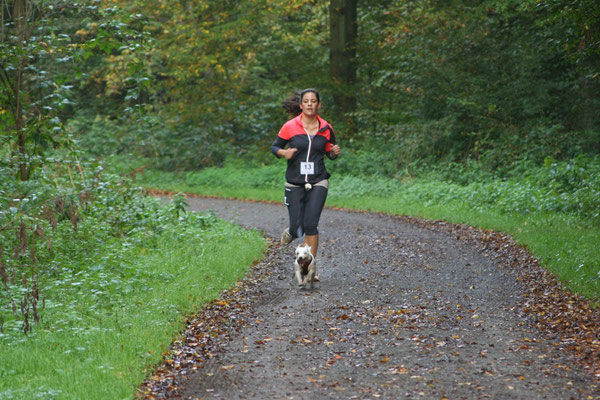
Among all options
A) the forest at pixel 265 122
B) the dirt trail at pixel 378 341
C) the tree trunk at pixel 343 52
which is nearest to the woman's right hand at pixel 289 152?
the dirt trail at pixel 378 341

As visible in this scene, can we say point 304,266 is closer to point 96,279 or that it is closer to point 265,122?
point 96,279

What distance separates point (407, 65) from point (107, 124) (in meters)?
15.4

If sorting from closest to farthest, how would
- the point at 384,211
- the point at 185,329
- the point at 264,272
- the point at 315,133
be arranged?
the point at 185,329 < the point at 315,133 < the point at 264,272 < the point at 384,211

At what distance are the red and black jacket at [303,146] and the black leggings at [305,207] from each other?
5.1 inches

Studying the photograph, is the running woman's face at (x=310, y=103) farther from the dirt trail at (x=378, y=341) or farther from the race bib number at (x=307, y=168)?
the dirt trail at (x=378, y=341)

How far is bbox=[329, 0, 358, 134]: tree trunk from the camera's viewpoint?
24.5 m

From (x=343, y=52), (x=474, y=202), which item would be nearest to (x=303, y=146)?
(x=474, y=202)

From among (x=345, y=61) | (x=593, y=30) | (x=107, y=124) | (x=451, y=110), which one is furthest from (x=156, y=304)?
(x=107, y=124)

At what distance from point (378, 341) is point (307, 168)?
120 inches

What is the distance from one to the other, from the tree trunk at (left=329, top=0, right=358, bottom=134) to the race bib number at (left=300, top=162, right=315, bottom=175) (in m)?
16.2

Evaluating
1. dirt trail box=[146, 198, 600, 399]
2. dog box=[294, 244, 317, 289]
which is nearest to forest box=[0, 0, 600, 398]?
dirt trail box=[146, 198, 600, 399]

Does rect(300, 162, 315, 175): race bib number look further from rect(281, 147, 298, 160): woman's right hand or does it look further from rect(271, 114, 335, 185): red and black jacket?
rect(281, 147, 298, 160): woman's right hand

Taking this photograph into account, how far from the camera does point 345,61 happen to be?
24.8 meters

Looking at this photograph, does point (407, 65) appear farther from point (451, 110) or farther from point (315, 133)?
point (315, 133)
